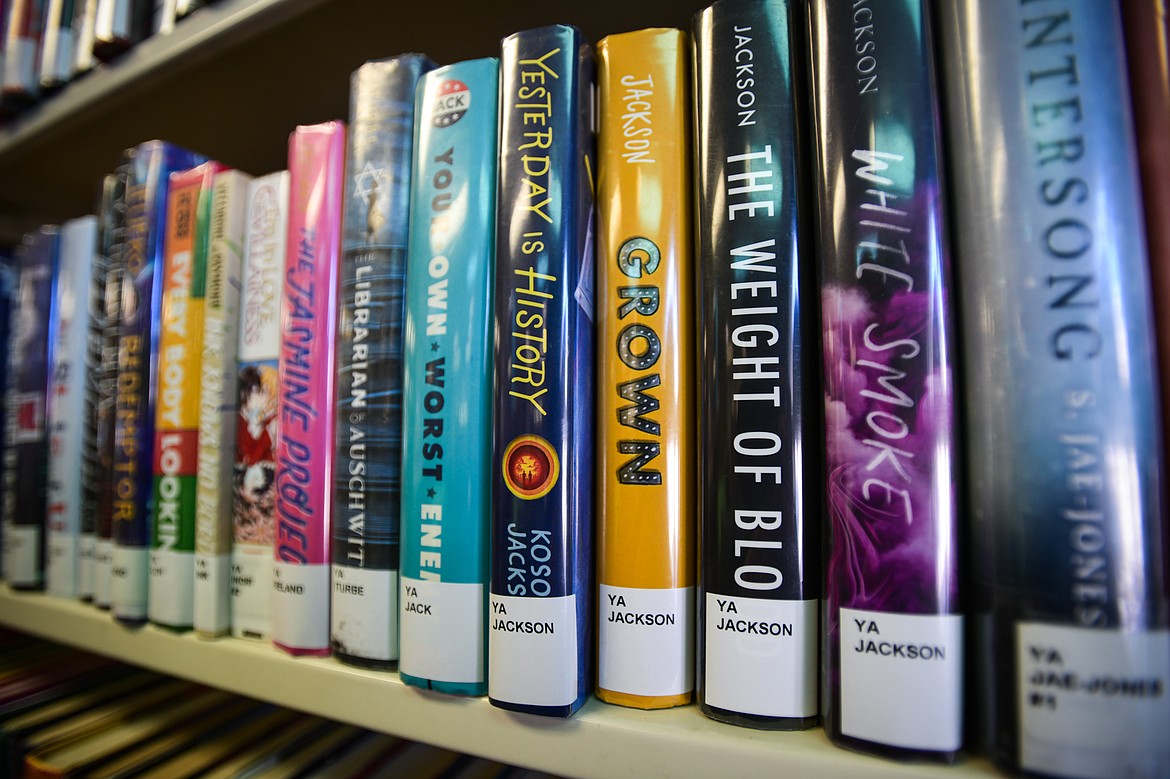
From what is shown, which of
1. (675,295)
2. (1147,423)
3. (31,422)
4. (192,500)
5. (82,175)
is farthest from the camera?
(82,175)

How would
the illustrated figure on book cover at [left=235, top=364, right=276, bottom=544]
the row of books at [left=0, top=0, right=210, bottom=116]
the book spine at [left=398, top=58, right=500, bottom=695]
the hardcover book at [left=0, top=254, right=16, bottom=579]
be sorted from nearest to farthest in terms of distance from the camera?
the book spine at [left=398, top=58, right=500, bottom=695] < the illustrated figure on book cover at [left=235, top=364, right=276, bottom=544] < the row of books at [left=0, top=0, right=210, bottom=116] < the hardcover book at [left=0, top=254, right=16, bottom=579]

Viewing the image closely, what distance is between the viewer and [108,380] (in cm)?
58

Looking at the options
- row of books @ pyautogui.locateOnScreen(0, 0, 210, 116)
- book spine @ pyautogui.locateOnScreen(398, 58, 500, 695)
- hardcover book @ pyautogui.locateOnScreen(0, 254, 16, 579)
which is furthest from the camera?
hardcover book @ pyautogui.locateOnScreen(0, 254, 16, 579)

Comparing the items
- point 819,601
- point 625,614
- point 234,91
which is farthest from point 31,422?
point 819,601

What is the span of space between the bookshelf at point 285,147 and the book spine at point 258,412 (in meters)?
0.04

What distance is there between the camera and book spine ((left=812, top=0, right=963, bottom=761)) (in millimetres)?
283

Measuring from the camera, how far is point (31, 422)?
65cm

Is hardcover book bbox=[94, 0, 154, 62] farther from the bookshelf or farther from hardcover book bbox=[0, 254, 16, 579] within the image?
hardcover book bbox=[0, 254, 16, 579]

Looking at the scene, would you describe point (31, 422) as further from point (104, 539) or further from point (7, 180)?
point (7, 180)

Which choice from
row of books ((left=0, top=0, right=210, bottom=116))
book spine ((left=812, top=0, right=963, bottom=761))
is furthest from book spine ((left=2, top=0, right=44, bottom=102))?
book spine ((left=812, top=0, right=963, bottom=761))

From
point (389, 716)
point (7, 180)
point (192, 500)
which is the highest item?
point (7, 180)

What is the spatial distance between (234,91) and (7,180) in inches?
21.8

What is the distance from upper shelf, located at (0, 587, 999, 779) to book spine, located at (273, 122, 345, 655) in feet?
0.10

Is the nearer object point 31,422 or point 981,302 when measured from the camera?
point 981,302
